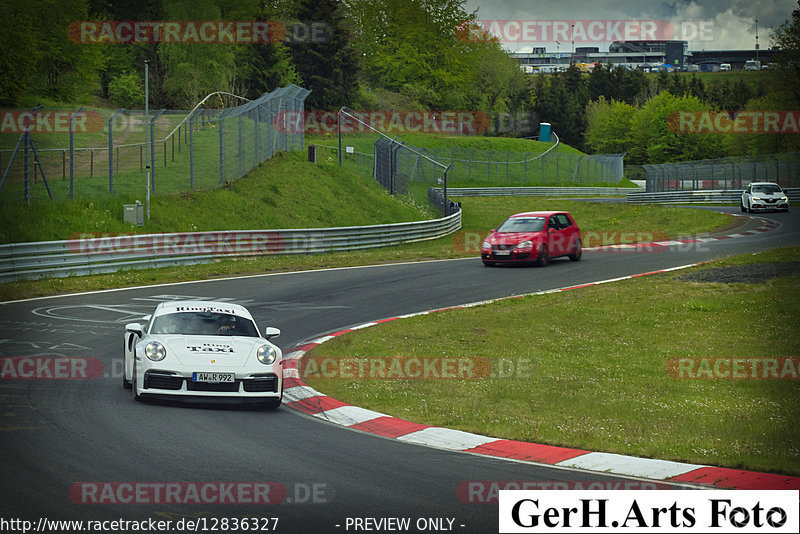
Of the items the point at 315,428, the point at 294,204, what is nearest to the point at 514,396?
the point at 315,428

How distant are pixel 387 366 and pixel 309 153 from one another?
29727mm

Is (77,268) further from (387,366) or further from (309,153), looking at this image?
(309,153)

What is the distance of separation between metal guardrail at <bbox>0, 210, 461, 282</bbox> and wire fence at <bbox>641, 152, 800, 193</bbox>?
120 ft

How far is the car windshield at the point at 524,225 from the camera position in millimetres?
26484

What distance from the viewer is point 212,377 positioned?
398 inches

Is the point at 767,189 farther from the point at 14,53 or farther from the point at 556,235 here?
the point at 14,53

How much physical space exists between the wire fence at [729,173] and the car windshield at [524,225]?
1477 inches
